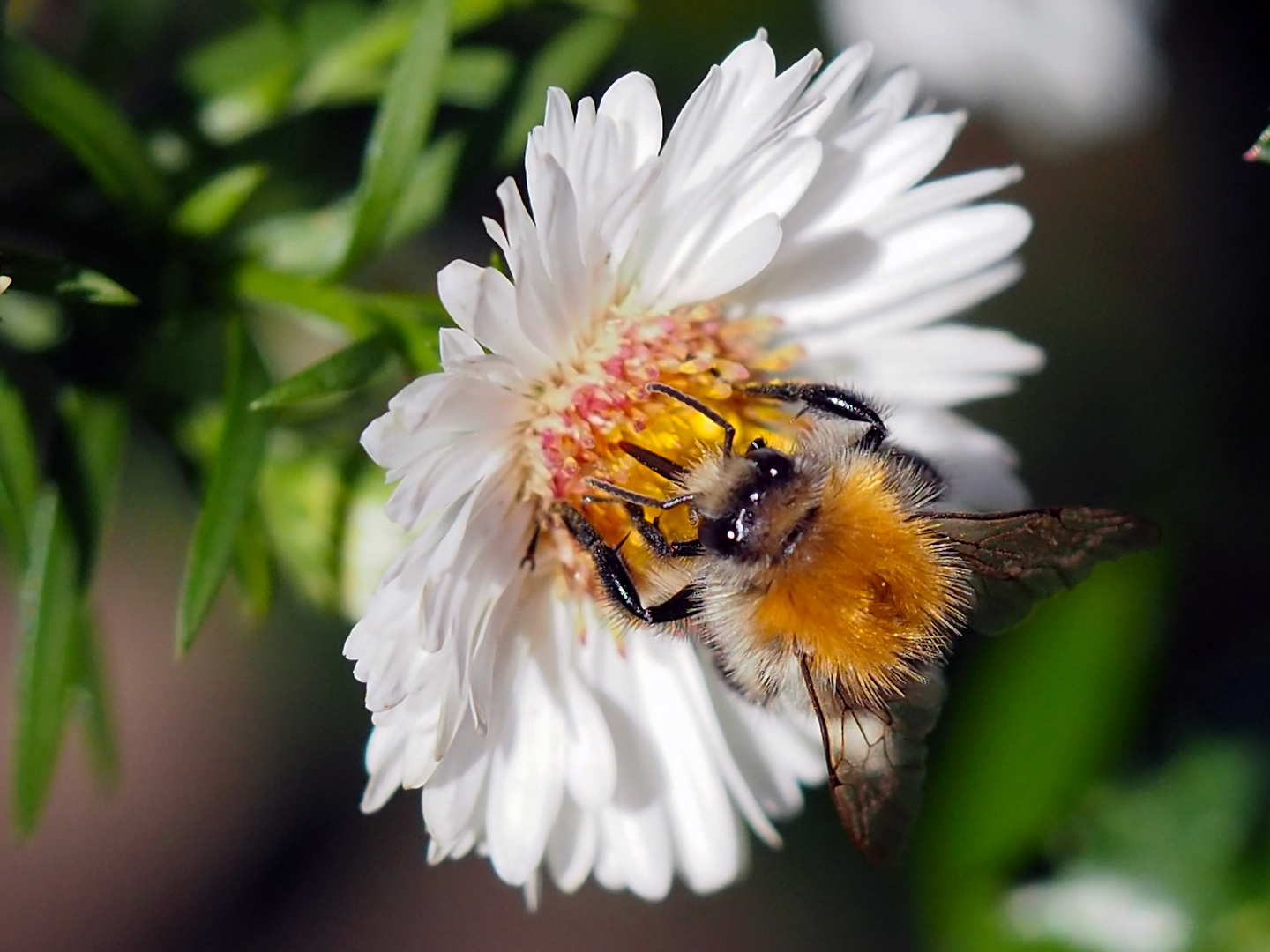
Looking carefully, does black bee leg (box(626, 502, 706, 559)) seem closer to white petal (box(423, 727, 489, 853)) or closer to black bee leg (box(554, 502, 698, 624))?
black bee leg (box(554, 502, 698, 624))

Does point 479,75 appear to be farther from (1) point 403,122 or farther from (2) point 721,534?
(2) point 721,534

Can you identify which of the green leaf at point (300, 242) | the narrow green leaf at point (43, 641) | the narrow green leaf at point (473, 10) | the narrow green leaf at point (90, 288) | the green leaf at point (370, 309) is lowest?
the narrow green leaf at point (43, 641)

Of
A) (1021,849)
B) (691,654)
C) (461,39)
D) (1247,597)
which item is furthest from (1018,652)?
(461,39)

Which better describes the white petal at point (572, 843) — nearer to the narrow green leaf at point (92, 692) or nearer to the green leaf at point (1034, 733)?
the narrow green leaf at point (92, 692)

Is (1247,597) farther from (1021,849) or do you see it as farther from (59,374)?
(59,374)

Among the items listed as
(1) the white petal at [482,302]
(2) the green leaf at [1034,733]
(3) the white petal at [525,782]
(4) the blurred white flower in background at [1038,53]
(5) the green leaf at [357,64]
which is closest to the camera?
(1) the white petal at [482,302]

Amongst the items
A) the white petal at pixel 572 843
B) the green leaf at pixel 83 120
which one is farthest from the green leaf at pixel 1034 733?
the green leaf at pixel 83 120
